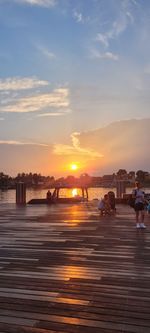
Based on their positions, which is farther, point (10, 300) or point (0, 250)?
point (0, 250)

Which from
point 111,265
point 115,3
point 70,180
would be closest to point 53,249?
point 111,265

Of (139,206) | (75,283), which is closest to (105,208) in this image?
(139,206)

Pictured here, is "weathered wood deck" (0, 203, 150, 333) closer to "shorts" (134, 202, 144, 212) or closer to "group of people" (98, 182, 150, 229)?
"group of people" (98, 182, 150, 229)

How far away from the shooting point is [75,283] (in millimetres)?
5484

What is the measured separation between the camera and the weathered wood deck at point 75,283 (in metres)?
4.07

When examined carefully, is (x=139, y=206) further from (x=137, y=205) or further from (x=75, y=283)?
(x=75, y=283)

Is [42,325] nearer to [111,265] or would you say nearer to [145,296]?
[145,296]

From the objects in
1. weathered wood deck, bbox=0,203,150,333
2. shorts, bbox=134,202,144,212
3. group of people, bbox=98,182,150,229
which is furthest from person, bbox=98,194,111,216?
weathered wood deck, bbox=0,203,150,333

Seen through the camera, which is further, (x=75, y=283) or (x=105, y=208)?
(x=105, y=208)

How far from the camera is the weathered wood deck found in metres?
4.07

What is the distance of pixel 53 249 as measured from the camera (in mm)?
8227

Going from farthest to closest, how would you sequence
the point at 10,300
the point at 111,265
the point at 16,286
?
the point at 111,265, the point at 16,286, the point at 10,300

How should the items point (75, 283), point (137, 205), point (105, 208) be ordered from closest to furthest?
point (75, 283) < point (137, 205) < point (105, 208)

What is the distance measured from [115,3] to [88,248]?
1313 cm
